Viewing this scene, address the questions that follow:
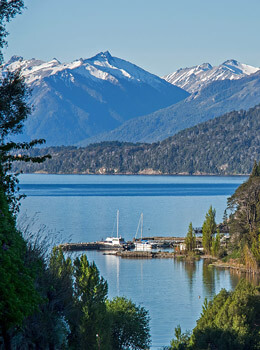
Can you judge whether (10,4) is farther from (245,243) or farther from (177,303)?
(245,243)

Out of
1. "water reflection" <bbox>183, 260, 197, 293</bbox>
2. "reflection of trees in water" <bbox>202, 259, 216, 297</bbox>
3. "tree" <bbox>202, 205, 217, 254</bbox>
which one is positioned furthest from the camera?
"tree" <bbox>202, 205, 217, 254</bbox>

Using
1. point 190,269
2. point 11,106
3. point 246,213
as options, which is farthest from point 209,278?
point 11,106

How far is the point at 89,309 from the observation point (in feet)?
98.0

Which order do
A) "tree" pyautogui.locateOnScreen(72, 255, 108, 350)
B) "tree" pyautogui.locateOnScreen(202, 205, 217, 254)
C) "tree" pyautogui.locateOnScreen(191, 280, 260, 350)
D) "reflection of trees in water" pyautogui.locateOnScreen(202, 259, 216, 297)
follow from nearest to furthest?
1. "tree" pyautogui.locateOnScreen(72, 255, 108, 350)
2. "tree" pyautogui.locateOnScreen(191, 280, 260, 350)
3. "reflection of trees in water" pyautogui.locateOnScreen(202, 259, 216, 297)
4. "tree" pyautogui.locateOnScreen(202, 205, 217, 254)

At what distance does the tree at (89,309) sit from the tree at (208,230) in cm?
5412

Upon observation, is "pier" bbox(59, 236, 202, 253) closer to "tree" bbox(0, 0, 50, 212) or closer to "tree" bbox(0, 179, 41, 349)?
"tree" bbox(0, 0, 50, 212)

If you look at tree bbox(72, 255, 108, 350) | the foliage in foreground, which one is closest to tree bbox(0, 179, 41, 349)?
tree bbox(72, 255, 108, 350)

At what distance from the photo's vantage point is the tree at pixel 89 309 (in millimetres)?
28906

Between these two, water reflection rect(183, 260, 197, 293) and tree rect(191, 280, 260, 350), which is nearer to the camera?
tree rect(191, 280, 260, 350)

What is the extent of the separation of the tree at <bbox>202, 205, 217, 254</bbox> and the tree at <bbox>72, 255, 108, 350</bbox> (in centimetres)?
5412

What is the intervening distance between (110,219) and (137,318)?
111m

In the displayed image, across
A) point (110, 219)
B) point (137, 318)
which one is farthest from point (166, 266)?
point (110, 219)

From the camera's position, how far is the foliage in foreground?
Answer: 32031 millimetres

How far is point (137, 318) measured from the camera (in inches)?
1548
